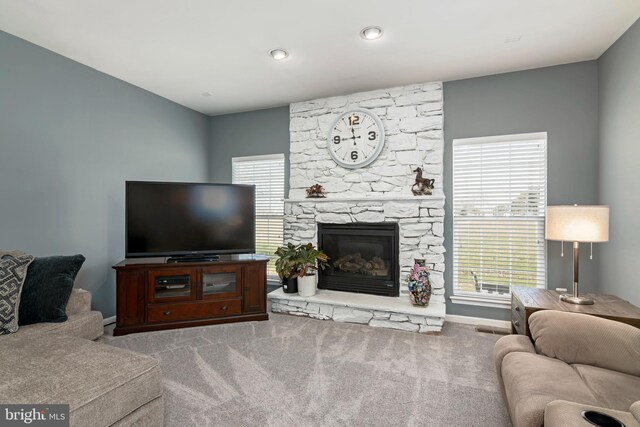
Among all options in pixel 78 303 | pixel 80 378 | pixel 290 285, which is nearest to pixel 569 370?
pixel 80 378

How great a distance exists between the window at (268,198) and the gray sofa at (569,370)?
3095 millimetres

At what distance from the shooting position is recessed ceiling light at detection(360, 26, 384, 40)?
2.51 m

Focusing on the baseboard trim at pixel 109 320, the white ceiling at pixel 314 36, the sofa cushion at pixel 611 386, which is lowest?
the baseboard trim at pixel 109 320

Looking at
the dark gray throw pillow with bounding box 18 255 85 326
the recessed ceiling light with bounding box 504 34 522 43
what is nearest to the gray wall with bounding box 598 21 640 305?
the recessed ceiling light with bounding box 504 34 522 43

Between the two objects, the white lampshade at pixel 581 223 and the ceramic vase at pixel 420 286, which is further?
the ceramic vase at pixel 420 286

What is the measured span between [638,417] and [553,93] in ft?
9.95

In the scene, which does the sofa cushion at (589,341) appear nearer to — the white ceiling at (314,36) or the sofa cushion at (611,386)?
the sofa cushion at (611,386)

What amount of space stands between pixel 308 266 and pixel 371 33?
7.98 feet

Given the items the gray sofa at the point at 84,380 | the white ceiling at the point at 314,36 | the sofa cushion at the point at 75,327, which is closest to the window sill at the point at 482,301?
the white ceiling at the point at 314,36

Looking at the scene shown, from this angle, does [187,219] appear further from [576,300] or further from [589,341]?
[576,300]

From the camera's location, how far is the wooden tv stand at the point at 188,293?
3174 millimetres

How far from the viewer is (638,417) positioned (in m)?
1.10

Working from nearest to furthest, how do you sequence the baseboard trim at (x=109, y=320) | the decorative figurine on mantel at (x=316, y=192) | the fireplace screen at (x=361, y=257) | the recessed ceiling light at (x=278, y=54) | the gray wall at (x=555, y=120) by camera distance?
the recessed ceiling light at (x=278, y=54) → the gray wall at (x=555, y=120) → the baseboard trim at (x=109, y=320) → the fireplace screen at (x=361, y=257) → the decorative figurine on mantel at (x=316, y=192)

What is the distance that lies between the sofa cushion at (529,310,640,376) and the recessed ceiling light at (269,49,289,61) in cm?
285
